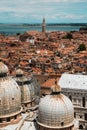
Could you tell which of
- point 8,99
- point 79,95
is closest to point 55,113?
point 8,99

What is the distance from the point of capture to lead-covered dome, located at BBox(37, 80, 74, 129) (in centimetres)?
2927

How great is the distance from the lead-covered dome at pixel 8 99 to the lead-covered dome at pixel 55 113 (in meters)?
2.81

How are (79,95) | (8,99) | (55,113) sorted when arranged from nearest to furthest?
(55,113), (8,99), (79,95)

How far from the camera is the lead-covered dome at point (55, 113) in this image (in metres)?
29.3

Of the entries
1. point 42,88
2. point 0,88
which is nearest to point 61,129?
point 0,88

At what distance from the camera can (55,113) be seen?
95.9 ft

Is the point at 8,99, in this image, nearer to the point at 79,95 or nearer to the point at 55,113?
the point at 55,113

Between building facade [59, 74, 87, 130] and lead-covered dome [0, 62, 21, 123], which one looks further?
building facade [59, 74, 87, 130]

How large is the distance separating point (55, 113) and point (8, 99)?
483 centimetres

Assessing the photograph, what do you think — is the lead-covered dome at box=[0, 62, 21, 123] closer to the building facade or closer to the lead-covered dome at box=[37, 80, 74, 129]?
the lead-covered dome at box=[37, 80, 74, 129]

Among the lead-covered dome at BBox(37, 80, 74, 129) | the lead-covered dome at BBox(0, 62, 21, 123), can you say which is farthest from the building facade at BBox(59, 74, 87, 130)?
the lead-covered dome at BBox(0, 62, 21, 123)

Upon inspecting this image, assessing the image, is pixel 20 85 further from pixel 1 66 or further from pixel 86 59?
pixel 86 59

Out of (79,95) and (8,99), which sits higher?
(8,99)

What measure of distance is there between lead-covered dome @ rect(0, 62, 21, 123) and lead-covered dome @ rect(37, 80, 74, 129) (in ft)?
9.20
